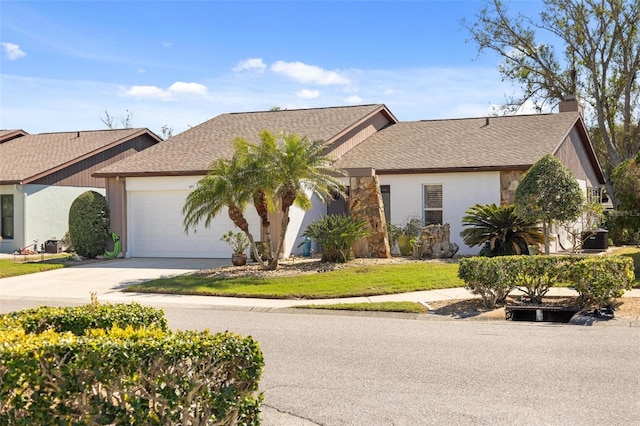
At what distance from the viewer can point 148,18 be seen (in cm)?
1878

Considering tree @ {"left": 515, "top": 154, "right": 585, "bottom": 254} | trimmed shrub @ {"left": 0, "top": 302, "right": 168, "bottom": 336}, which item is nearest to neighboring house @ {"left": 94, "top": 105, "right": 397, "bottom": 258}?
tree @ {"left": 515, "top": 154, "right": 585, "bottom": 254}

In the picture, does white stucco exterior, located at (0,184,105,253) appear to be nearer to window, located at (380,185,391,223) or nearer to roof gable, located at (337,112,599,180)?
roof gable, located at (337,112,599,180)

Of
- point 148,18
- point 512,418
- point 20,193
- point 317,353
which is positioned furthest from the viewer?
point 20,193

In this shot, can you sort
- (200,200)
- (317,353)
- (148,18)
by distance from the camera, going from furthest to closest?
(148,18) < (200,200) < (317,353)

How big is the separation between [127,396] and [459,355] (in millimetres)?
5002

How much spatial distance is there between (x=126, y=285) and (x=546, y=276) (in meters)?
9.67

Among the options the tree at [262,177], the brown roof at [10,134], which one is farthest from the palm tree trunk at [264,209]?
the brown roof at [10,134]

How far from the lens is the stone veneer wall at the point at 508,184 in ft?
70.2

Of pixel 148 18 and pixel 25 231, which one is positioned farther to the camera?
pixel 25 231

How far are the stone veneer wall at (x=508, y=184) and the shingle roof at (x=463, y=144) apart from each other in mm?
408

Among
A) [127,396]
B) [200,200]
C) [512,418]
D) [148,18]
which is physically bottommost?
[512,418]

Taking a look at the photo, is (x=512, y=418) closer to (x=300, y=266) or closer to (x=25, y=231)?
(x=300, y=266)

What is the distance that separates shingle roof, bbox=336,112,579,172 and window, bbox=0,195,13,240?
42.8ft

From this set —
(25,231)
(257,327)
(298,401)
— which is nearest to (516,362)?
(298,401)
